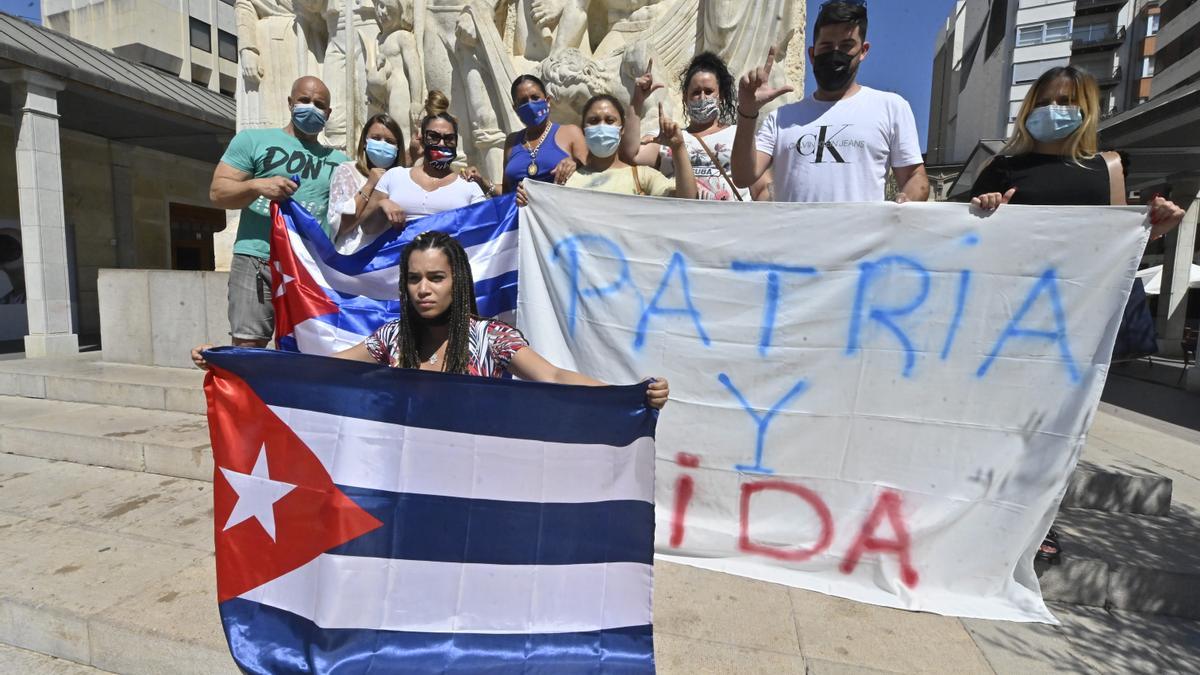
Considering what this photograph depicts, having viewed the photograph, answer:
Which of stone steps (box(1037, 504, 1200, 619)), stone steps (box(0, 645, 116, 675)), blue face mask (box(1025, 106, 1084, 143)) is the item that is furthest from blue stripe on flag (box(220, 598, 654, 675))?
blue face mask (box(1025, 106, 1084, 143))

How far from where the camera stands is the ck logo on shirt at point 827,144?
2889 mm

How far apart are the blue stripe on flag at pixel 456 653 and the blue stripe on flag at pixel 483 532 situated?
0.23 m

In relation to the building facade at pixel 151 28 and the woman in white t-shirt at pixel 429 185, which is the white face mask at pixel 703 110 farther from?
the building facade at pixel 151 28

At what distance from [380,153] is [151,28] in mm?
35996

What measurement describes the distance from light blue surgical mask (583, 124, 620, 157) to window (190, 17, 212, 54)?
38.7 metres

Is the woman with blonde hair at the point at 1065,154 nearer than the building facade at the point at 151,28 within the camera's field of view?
Yes

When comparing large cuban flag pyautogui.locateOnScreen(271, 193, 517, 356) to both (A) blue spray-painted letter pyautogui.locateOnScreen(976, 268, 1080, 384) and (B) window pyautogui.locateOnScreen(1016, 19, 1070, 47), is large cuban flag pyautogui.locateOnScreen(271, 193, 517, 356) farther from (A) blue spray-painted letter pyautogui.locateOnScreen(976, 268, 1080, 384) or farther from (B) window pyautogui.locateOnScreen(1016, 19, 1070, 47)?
(B) window pyautogui.locateOnScreen(1016, 19, 1070, 47)

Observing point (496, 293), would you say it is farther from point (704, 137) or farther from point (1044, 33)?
point (1044, 33)

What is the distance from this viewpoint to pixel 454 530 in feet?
6.48

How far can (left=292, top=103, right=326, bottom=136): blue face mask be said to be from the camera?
135 inches

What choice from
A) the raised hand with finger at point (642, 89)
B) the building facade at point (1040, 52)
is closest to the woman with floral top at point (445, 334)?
the raised hand with finger at point (642, 89)

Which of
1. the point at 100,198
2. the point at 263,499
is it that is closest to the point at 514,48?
the point at 263,499

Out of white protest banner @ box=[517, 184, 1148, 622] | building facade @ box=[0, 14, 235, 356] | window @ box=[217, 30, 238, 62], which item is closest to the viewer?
white protest banner @ box=[517, 184, 1148, 622]

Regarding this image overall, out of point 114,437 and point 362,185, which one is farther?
point 114,437
